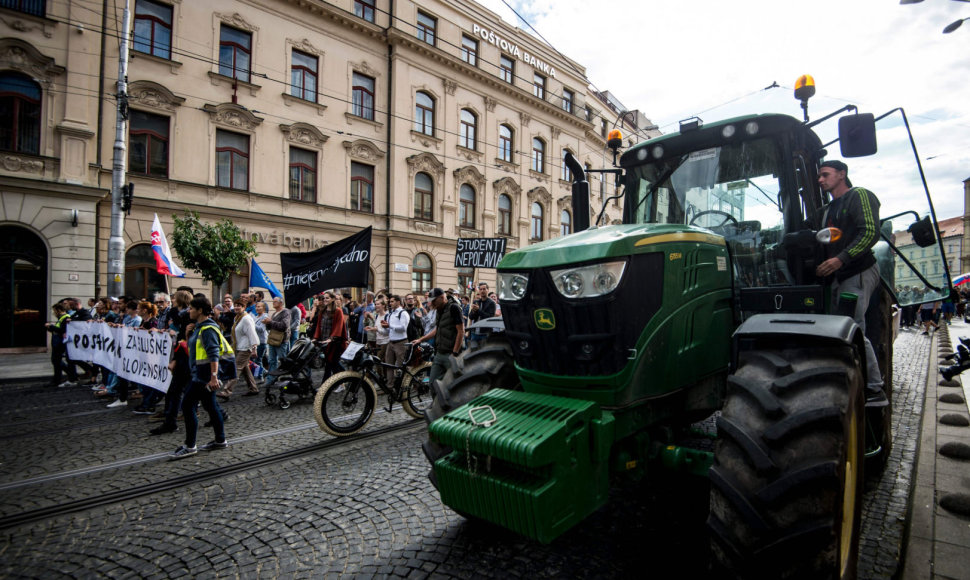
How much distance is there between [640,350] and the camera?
271 cm

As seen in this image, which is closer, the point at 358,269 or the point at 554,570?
Answer: the point at 554,570

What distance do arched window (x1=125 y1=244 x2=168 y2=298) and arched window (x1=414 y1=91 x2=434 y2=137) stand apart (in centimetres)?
1284

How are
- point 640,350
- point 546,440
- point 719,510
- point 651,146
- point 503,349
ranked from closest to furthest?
1. point 719,510
2. point 546,440
3. point 640,350
4. point 503,349
5. point 651,146

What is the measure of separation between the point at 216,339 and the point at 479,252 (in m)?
8.57

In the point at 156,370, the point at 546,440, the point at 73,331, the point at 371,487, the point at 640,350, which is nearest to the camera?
the point at 546,440

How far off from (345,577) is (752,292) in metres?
3.27

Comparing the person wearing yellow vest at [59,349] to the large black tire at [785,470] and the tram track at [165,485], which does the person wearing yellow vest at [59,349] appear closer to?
the tram track at [165,485]

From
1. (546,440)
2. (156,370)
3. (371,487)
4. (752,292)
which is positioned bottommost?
(371,487)

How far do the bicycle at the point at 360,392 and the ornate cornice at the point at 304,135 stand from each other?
15316mm

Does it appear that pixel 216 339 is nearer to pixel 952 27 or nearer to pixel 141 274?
pixel 952 27

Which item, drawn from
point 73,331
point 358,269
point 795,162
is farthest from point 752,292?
point 73,331

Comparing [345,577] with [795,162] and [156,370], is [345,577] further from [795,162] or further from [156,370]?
[156,370]

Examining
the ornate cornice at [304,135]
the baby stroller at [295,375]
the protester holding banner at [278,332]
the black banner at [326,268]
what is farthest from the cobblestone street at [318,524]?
the ornate cornice at [304,135]

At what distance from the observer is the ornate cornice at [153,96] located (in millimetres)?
16703
